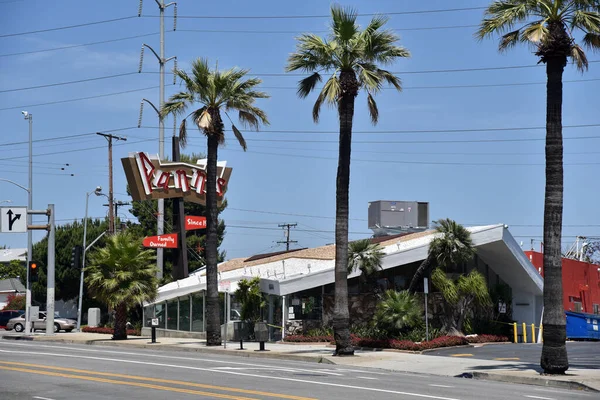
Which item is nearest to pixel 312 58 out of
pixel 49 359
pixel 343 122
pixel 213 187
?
pixel 343 122

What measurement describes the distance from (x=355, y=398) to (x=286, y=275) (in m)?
22.9

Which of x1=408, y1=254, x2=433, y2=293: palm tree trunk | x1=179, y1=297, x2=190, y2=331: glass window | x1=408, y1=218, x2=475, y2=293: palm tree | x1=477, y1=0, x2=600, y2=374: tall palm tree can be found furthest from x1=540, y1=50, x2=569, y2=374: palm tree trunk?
x1=179, y1=297, x2=190, y2=331: glass window

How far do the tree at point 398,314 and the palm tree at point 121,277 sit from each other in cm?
1116

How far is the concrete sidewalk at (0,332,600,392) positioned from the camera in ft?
71.9

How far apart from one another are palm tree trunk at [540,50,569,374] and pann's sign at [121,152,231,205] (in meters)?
26.8

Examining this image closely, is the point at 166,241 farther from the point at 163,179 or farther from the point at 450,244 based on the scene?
the point at 450,244

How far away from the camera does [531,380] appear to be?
21.9m

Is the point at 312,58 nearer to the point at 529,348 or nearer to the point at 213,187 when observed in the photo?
the point at 213,187

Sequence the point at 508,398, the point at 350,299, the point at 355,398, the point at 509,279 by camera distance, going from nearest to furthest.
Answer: the point at 355,398, the point at 508,398, the point at 350,299, the point at 509,279

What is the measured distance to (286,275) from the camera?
3888 cm

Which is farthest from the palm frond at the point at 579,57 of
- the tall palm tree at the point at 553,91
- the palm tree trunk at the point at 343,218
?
the palm tree trunk at the point at 343,218

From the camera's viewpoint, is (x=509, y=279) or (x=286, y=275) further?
(x=509, y=279)

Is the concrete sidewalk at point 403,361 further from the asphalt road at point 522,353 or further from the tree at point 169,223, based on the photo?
the tree at point 169,223

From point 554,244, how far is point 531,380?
3683 mm
